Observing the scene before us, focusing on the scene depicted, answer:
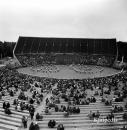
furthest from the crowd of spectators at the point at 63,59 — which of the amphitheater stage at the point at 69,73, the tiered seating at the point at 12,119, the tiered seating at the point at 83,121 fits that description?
the tiered seating at the point at 83,121

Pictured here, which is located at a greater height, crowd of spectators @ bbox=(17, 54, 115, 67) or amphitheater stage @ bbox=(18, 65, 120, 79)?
crowd of spectators @ bbox=(17, 54, 115, 67)

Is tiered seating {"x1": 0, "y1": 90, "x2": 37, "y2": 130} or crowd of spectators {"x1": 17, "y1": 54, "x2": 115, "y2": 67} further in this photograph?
crowd of spectators {"x1": 17, "y1": 54, "x2": 115, "y2": 67}

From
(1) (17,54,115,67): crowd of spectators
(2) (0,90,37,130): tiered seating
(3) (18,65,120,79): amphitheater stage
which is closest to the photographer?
(2) (0,90,37,130): tiered seating

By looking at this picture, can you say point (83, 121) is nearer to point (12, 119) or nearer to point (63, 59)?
point (12, 119)

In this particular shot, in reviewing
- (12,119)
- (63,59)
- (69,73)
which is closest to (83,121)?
(12,119)

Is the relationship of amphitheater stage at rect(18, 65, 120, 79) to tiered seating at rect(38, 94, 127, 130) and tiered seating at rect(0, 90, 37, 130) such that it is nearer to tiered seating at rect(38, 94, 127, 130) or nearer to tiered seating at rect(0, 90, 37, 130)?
tiered seating at rect(38, 94, 127, 130)

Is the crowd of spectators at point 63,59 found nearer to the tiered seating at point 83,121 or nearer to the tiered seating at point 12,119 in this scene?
the tiered seating at point 12,119

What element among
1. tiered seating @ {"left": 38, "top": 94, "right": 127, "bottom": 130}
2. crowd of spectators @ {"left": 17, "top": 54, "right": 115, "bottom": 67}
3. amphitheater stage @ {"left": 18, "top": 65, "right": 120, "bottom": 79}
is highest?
crowd of spectators @ {"left": 17, "top": 54, "right": 115, "bottom": 67}

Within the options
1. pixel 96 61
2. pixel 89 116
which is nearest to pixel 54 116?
pixel 89 116

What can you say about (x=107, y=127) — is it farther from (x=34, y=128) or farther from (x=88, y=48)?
(x=88, y=48)

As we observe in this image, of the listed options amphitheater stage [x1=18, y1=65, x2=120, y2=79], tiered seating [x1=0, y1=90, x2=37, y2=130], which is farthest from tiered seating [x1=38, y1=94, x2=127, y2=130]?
amphitheater stage [x1=18, y1=65, x2=120, y2=79]

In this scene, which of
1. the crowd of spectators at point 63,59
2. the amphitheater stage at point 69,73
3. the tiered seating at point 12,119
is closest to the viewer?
the tiered seating at point 12,119
